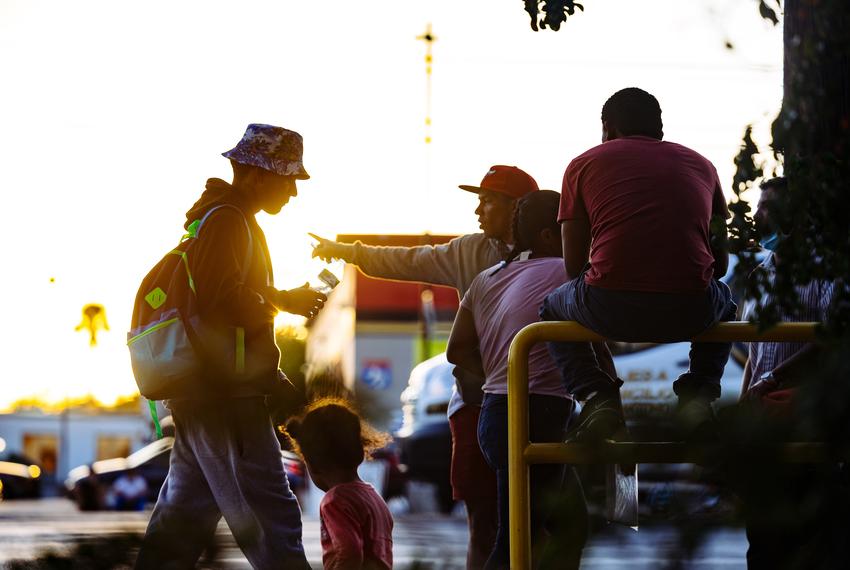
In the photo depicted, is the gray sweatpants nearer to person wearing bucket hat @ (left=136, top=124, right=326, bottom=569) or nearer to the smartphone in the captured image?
person wearing bucket hat @ (left=136, top=124, right=326, bottom=569)

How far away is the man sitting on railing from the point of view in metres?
3.79

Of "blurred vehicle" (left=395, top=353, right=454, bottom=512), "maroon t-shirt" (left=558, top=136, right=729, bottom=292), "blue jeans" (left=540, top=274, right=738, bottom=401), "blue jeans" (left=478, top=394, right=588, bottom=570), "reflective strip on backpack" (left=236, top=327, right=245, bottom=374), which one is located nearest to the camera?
"blue jeans" (left=478, top=394, right=588, bottom=570)

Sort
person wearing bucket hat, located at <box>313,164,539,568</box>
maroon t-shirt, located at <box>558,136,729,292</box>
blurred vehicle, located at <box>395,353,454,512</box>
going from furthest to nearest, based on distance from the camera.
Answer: blurred vehicle, located at <box>395,353,454,512</box> → person wearing bucket hat, located at <box>313,164,539,568</box> → maroon t-shirt, located at <box>558,136,729,292</box>

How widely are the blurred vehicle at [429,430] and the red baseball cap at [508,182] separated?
817 cm

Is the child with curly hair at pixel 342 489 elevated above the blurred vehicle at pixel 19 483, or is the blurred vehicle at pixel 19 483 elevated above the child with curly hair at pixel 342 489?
the child with curly hair at pixel 342 489

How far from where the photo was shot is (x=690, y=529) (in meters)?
1.52

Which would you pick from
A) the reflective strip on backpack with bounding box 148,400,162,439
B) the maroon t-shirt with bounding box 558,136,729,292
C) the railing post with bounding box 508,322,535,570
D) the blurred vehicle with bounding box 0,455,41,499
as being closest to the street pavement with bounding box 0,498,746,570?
the railing post with bounding box 508,322,535,570

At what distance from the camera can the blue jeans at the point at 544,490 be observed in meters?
1.62

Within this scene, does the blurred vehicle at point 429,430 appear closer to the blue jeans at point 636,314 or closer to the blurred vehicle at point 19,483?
the blue jeans at point 636,314

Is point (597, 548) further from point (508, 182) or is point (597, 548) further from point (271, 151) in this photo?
point (508, 182)

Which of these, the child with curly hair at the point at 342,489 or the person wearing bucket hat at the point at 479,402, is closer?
the child with curly hair at the point at 342,489

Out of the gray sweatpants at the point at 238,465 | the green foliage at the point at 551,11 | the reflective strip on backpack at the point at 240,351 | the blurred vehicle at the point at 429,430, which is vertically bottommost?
the blurred vehicle at the point at 429,430

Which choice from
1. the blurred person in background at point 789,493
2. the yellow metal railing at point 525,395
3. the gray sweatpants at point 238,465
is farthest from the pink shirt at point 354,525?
the blurred person in background at point 789,493

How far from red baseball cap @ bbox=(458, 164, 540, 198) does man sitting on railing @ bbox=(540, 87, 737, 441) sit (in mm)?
762
